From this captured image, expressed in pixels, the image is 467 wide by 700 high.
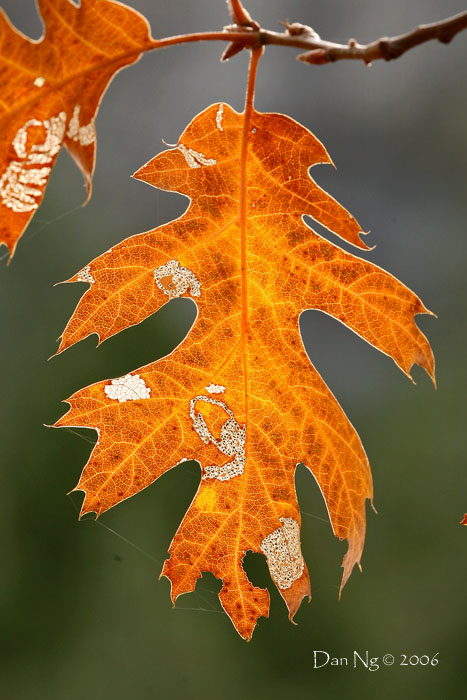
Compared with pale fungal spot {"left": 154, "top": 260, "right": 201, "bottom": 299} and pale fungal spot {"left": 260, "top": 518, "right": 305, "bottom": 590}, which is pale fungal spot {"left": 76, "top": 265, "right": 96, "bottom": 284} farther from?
pale fungal spot {"left": 260, "top": 518, "right": 305, "bottom": 590}

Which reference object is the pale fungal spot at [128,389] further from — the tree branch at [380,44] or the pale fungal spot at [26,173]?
the tree branch at [380,44]

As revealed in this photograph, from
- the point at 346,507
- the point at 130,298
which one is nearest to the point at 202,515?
the point at 346,507

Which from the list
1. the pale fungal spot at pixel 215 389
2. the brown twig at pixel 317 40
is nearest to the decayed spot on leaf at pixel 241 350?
the pale fungal spot at pixel 215 389

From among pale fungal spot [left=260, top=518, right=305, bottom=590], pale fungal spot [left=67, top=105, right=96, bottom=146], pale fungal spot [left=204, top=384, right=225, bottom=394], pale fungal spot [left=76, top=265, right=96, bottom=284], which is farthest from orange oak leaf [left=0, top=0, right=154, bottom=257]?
pale fungal spot [left=260, top=518, right=305, bottom=590]

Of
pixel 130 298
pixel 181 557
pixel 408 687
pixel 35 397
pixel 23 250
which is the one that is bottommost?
pixel 408 687

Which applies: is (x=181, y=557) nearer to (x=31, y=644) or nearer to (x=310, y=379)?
(x=310, y=379)

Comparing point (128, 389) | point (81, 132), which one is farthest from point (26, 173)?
point (128, 389)
